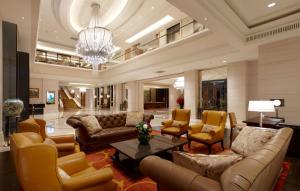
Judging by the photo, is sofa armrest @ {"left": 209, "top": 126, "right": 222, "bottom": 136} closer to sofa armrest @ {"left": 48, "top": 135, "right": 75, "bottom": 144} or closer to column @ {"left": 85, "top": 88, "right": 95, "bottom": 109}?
sofa armrest @ {"left": 48, "top": 135, "right": 75, "bottom": 144}

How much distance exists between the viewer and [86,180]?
4.75 ft

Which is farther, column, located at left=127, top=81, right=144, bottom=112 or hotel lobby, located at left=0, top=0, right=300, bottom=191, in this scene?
column, located at left=127, top=81, right=144, bottom=112

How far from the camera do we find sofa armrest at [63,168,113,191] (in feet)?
4.47

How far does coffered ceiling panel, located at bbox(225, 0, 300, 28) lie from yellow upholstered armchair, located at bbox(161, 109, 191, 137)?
2.98 m

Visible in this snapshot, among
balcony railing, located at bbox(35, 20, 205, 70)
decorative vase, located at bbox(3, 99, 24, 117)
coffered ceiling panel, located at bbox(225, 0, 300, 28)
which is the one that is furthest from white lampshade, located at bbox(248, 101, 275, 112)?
decorative vase, located at bbox(3, 99, 24, 117)

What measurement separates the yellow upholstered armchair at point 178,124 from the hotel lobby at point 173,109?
33 millimetres

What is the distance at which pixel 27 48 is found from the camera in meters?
6.12

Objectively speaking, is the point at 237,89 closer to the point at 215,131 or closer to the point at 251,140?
the point at 215,131

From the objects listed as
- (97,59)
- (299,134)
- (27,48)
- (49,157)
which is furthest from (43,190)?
(27,48)

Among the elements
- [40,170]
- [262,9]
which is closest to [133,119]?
[40,170]

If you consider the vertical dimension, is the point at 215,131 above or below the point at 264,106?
below

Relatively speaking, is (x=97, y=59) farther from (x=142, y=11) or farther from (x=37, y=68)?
(x=37, y=68)

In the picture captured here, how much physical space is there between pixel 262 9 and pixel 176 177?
4.39 meters

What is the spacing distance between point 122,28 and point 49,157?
6.57 m
